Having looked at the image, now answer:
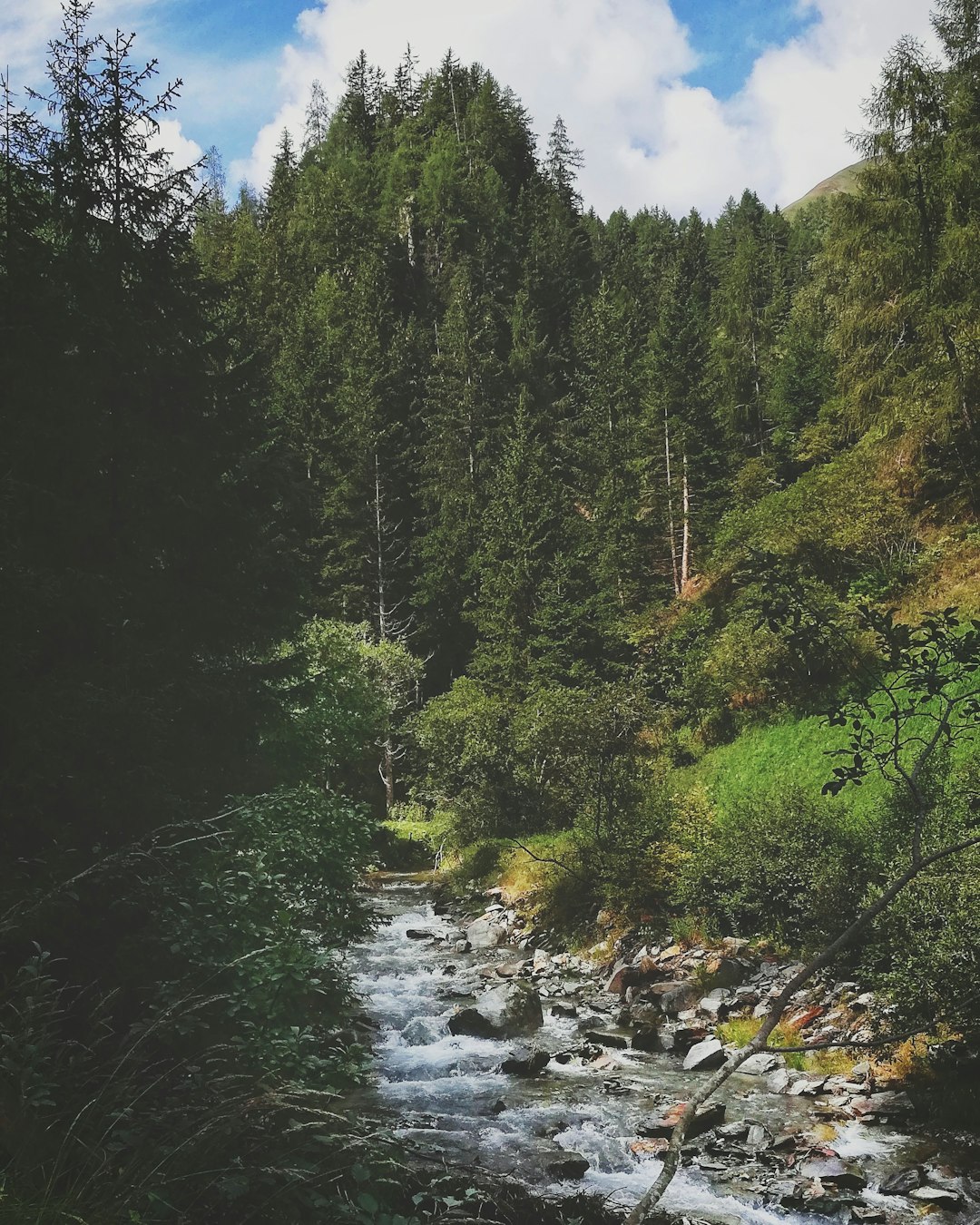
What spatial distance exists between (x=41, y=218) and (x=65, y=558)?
4.09m

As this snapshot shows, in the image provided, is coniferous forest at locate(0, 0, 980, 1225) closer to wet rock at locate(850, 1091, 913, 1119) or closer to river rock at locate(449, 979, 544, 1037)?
wet rock at locate(850, 1091, 913, 1119)

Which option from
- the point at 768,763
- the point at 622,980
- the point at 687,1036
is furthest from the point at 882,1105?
the point at 768,763

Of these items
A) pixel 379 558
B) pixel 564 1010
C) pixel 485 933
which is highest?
pixel 379 558

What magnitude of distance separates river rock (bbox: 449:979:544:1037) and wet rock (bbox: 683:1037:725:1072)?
9.34 feet

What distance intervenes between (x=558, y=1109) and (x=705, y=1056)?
Result: 2462mm

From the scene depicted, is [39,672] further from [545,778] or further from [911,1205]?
[545,778]

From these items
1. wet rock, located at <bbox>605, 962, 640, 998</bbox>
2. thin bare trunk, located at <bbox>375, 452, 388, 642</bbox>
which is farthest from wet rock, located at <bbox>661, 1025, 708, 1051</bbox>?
thin bare trunk, located at <bbox>375, 452, 388, 642</bbox>

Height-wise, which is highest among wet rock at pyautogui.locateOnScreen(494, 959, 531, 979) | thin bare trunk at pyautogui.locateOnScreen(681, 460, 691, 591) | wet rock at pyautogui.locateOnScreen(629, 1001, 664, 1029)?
thin bare trunk at pyautogui.locateOnScreen(681, 460, 691, 591)

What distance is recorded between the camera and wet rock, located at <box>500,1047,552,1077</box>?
11570 millimetres

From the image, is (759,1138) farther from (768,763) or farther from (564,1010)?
(768,763)

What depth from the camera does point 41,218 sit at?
9164 millimetres

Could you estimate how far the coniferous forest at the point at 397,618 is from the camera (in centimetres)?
545

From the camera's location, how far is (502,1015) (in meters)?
13.3

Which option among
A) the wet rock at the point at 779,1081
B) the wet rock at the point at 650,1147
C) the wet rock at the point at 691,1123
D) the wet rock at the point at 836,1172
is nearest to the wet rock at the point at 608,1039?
the wet rock at the point at 779,1081
